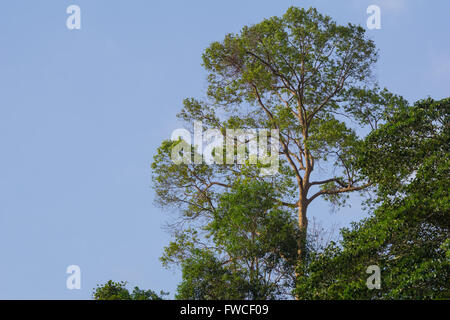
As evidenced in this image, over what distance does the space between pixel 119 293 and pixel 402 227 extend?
6087 millimetres

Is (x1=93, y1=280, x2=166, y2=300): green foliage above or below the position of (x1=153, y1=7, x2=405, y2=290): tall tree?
below

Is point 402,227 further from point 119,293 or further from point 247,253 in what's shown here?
point 119,293

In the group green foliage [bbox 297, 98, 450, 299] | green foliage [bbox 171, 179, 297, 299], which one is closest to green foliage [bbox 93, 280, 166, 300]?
green foliage [bbox 171, 179, 297, 299]

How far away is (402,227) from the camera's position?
40.4 feet

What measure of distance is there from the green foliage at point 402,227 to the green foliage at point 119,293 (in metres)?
3.21

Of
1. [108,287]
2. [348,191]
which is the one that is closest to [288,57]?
[348,191]

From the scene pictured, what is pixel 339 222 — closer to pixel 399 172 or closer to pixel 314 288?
pixel 399 172

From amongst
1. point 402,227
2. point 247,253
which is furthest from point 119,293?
point 402,227

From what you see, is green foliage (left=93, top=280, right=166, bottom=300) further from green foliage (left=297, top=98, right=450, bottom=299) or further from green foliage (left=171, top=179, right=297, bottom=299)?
green foliage (left=297, top=98, right=450, bottom=299)

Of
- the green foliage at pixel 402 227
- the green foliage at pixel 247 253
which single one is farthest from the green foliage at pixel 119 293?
the green foliage at pixel 402 227

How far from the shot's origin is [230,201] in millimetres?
14609

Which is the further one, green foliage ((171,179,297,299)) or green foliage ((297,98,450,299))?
green foliage ((171,179,297,299))

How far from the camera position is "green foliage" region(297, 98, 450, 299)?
36.8 feet

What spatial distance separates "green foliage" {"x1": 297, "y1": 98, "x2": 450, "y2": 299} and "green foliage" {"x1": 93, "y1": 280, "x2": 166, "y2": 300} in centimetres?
321
